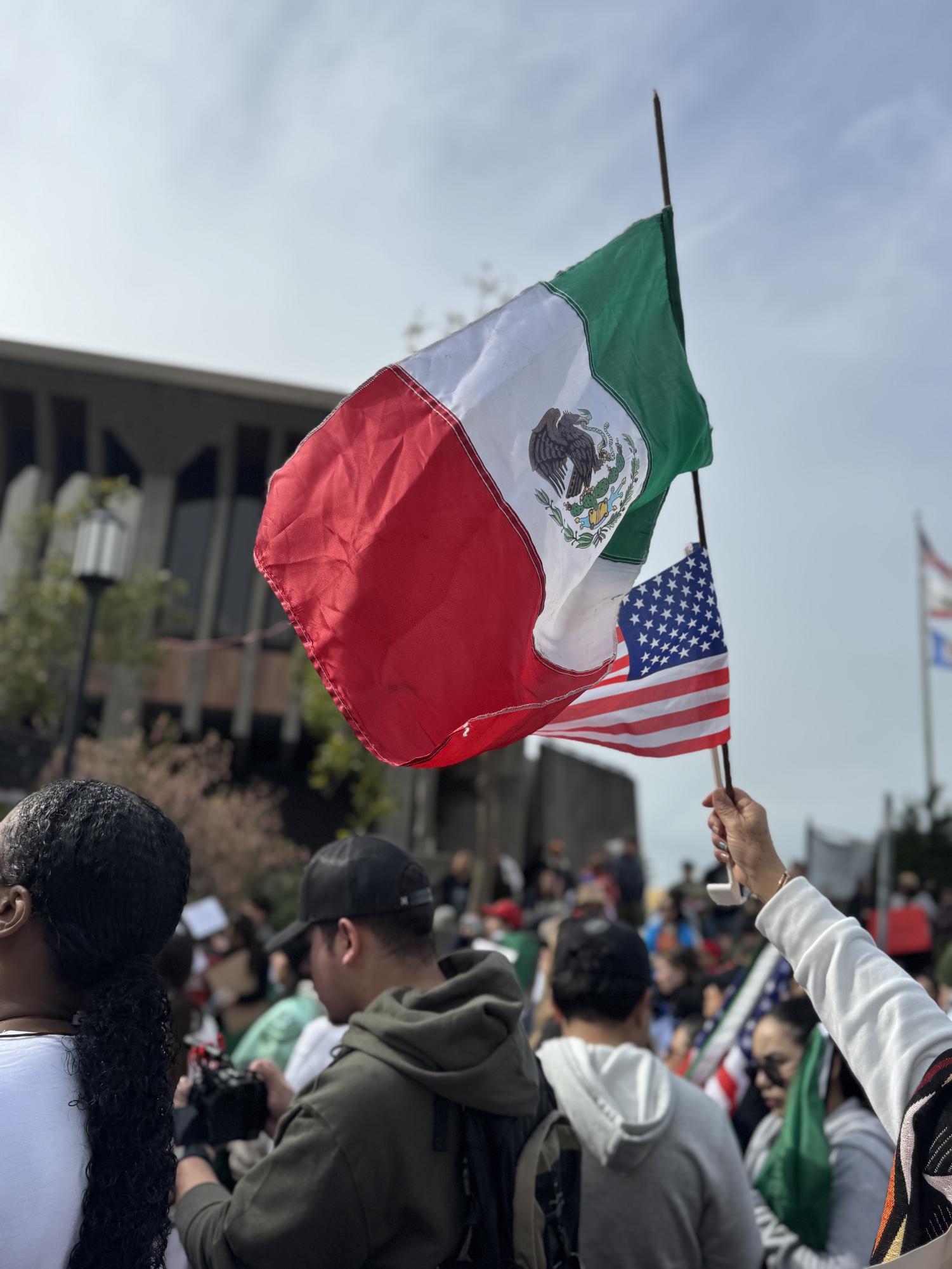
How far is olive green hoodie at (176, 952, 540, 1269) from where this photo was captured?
2.38 meters

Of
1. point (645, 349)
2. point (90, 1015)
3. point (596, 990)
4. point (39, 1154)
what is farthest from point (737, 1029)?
point (39, 1154)

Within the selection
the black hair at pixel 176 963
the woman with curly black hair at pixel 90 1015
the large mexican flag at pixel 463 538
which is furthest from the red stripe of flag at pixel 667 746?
the black hair at pixel 176 963

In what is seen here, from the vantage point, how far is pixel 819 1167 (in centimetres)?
345

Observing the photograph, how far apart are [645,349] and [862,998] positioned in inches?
70.1

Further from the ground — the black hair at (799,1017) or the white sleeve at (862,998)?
the white sleeve at (862,998)

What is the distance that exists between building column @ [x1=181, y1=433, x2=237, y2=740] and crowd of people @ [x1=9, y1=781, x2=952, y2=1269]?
72.1 ft

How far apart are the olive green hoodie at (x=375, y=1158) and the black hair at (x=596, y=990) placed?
2.54 feet

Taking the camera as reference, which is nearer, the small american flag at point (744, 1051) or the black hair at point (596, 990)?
the black hair at point (596, 990)

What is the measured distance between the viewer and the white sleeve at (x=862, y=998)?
6.58 feet


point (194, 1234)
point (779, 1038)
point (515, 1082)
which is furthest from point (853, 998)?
point (779, 1038)

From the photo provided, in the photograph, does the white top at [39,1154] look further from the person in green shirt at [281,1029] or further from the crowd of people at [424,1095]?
the person in green shirt at [281,1029]

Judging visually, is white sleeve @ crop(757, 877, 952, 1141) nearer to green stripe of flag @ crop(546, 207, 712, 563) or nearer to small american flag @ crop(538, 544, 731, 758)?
small american flag @ crop(538, 544, 731, 758)

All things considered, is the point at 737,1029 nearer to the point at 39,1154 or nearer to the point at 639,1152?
the point at 639,1152

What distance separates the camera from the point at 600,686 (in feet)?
10.5
